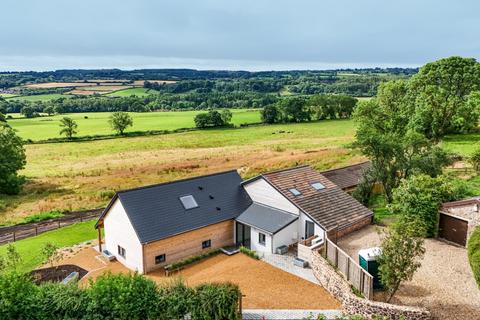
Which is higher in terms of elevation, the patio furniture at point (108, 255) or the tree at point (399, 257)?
the tree at point (399, 257)

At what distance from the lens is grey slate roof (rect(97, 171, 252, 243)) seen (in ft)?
76.0

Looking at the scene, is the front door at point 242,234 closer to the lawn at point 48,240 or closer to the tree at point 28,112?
the lawn at point 48,240

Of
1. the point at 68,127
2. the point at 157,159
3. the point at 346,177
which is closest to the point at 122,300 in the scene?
the point at 346,177

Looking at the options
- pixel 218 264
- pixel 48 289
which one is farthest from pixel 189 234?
pixel 48 289

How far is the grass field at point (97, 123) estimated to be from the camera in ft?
305

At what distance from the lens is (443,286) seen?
58.7 feet

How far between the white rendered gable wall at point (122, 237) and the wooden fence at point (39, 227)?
8982 millimetres

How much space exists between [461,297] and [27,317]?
60.5 ft

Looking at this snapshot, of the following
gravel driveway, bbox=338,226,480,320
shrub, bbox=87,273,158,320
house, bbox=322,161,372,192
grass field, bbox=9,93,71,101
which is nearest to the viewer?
shrub, bbox=87,273,158,320

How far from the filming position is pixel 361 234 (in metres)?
24.9

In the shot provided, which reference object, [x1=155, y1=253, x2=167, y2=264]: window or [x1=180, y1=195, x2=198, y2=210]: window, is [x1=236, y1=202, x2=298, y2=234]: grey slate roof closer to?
[x1=180, y1=195, x2=198, y2=210]: window

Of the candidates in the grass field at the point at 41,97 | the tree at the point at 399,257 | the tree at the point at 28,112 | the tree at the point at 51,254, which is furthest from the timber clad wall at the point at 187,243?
the grass field at the point at 41,97

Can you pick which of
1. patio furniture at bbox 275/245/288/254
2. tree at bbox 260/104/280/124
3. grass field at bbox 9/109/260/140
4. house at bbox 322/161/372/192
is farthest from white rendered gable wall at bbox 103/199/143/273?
tree at bbox 260/104/280/124

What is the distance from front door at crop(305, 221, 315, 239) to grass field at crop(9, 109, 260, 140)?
79.3 m
